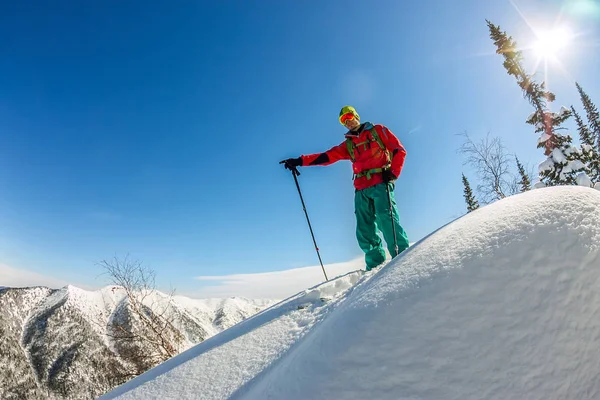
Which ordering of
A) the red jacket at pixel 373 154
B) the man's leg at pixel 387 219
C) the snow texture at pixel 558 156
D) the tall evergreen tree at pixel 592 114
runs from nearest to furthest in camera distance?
the man's leg at pixel 387 219 → the red jacket at pixel 373 154 → the snow texture at pixel 558 156 → the tall evergreen tree at pixel 592 114

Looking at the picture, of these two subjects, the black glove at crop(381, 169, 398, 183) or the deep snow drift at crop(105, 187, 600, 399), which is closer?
the deep snow drift at crop(105, 187, 600, 399)

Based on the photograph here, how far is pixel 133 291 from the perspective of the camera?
10.2 m

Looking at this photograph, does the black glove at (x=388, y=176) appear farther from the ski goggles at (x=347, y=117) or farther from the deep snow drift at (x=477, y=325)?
the deep snow drift at (x=477, y=325)

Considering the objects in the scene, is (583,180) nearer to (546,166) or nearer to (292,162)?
(546,166)

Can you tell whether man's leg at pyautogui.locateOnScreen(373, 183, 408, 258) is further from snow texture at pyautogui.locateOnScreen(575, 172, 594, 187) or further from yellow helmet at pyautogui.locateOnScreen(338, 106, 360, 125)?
snow texture at pyautogui.locateOnScreen(575, 172, 594, 187)

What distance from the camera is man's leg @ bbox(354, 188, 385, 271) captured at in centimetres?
488

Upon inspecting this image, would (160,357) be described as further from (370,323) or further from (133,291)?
(370,323)

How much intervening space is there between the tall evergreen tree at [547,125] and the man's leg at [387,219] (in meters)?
13.4

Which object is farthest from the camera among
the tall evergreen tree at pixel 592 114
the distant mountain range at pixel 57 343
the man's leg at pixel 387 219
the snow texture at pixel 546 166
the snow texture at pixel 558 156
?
the distant mountain range at pixel 57 343

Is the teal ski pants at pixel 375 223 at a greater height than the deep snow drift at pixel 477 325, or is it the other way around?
the teal ski pants at pixel 375 223

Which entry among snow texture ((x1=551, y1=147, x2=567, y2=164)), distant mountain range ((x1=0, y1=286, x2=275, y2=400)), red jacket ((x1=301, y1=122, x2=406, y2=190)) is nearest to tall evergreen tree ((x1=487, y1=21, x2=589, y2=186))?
snow texture ((x1=551, y1=147, x2=567, y2=164))

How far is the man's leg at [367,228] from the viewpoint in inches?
192

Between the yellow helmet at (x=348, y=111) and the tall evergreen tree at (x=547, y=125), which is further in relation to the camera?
the tall evergreen tree at (x=547, y=125)

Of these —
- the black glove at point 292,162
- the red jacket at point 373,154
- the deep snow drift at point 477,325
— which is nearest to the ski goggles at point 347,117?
the red jacket at point 373,154
